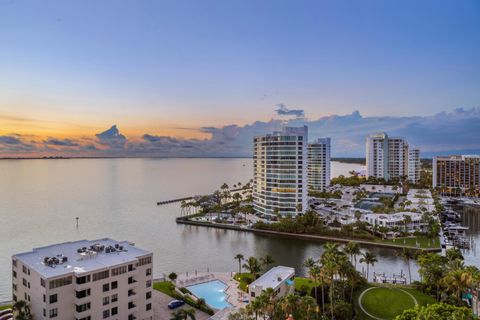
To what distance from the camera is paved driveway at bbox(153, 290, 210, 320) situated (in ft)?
108

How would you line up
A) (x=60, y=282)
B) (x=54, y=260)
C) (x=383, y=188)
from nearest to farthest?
(x=60, y=282) → (x=54, y=260) → (x=383, y=188)

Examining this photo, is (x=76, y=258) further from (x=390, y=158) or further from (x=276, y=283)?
(x=390, y=158)

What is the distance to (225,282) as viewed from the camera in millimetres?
41938

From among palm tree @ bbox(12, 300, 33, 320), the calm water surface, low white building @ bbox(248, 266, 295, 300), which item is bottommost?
the calm water surface

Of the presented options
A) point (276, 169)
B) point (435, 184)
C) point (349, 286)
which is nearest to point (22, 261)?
point (349, 286)

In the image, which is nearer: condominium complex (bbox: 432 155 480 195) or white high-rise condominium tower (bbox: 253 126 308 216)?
white high-rise condominium tower (bbox: 253 126 308 216)

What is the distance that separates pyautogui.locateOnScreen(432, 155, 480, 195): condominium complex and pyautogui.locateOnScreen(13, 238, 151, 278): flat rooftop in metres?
131

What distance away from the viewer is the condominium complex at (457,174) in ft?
425

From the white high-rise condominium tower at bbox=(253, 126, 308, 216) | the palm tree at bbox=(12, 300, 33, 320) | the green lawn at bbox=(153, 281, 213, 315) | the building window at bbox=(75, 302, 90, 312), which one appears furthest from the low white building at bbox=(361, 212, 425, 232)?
the palm tree at bbox=(12, 300, 33, 320)

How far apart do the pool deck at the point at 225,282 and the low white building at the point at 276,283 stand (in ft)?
12.2

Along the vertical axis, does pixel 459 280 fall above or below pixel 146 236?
above

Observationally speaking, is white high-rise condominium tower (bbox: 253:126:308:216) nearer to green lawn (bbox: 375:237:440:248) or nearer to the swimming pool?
green lawn (bbox: 375:237:440:248)

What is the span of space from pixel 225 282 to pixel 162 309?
383 inches

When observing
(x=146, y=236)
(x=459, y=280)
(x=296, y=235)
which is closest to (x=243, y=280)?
(x=459, y=280)
